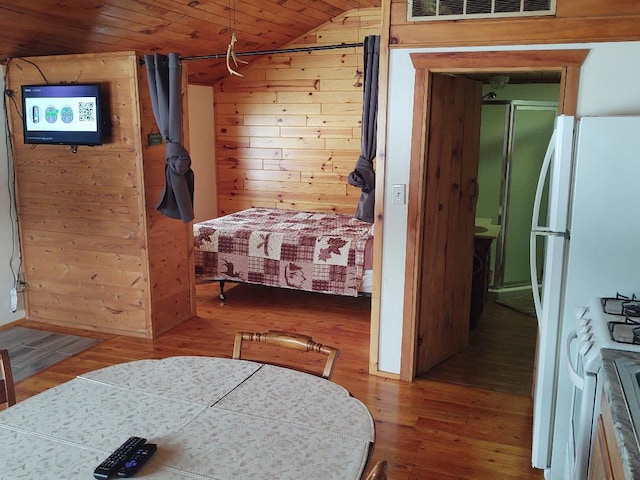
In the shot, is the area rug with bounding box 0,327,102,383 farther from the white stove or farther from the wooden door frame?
the white stove

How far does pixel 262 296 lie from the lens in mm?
5223

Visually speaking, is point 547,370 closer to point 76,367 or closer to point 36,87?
point 76,367

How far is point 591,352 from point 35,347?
3529 millimetres

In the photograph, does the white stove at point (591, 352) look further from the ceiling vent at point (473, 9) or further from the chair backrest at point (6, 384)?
the chair backrest at point (6, 384)

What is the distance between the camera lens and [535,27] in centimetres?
294

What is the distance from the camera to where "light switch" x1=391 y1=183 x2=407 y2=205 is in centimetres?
334

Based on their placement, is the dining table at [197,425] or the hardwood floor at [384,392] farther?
the hardwood floor at [384,392]

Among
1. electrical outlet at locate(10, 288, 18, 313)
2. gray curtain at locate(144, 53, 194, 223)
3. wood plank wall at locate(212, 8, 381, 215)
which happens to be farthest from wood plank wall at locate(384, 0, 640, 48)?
electrical outlet at locate(10, 288, 18, 313)

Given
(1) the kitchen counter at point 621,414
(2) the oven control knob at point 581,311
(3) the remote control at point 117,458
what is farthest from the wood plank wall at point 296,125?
(3) the remote control at point 117,458

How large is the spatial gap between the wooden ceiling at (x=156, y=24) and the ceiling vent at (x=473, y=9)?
1932 mm

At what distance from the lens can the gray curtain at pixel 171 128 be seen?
12.4ft

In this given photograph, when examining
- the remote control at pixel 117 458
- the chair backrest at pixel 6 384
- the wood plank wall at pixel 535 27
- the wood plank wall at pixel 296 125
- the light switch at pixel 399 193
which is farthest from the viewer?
the wood plank wall at pixel 296 125

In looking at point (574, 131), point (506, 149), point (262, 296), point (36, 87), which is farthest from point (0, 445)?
point (506, 149)

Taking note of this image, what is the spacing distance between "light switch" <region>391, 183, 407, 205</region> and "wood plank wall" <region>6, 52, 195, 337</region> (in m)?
1.74
